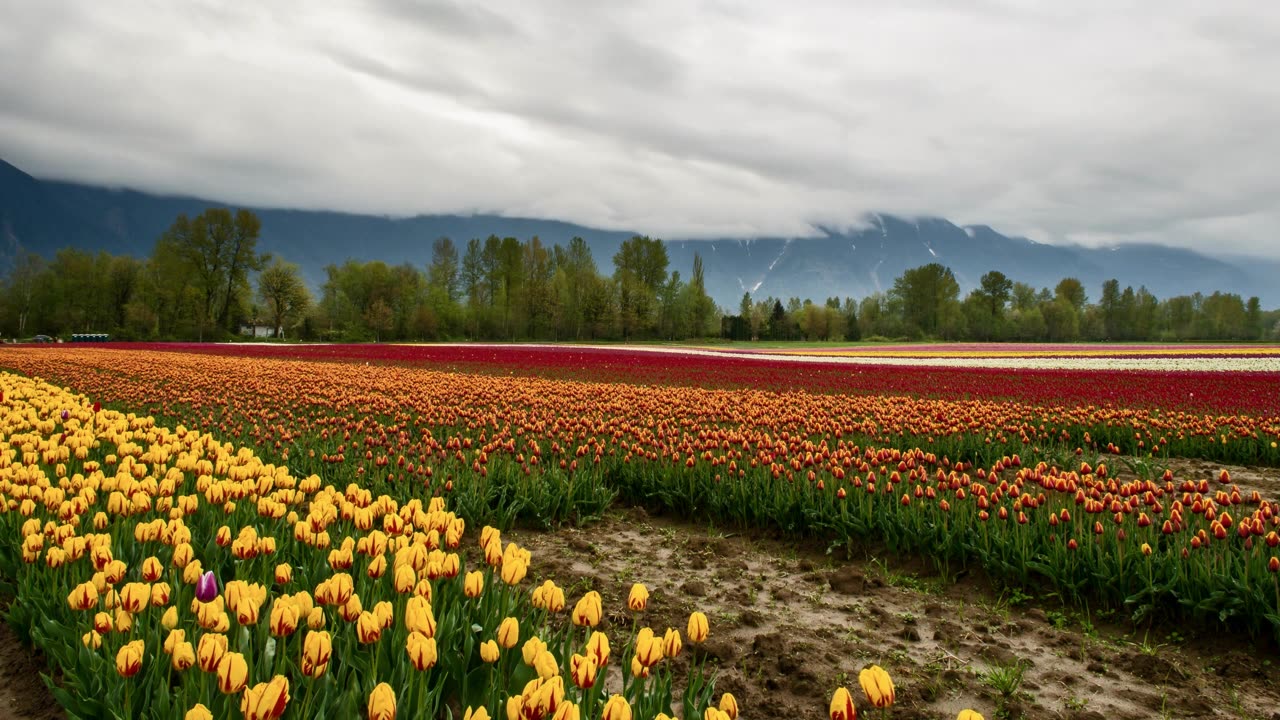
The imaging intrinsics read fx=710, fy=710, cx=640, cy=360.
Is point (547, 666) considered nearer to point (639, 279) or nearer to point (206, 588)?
point (206, 588)

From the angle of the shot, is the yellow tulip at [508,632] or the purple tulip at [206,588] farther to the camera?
the purple tulip at [206,588]

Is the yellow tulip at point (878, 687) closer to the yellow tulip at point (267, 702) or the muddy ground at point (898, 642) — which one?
the muddy ground at point (898, 642)

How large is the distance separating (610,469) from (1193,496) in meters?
5.23

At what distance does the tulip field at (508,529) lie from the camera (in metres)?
2.67

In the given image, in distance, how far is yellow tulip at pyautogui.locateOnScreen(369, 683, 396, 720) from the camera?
81.5 inches

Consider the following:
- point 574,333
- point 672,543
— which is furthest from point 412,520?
point 574,333

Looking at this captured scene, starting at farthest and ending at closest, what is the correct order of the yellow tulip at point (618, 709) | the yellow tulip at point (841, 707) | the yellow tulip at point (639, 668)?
the yellow tulip at point (639, 668)
the yellow tulip at point (618, 709)
the yellow tulip at point (841, 707)

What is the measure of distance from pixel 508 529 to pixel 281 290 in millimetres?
79224

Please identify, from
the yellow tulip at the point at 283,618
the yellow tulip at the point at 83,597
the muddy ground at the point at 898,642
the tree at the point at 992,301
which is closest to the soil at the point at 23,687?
the muddy ground at the point at 898,642

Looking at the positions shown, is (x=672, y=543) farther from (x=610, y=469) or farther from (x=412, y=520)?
(x=412, y=520)

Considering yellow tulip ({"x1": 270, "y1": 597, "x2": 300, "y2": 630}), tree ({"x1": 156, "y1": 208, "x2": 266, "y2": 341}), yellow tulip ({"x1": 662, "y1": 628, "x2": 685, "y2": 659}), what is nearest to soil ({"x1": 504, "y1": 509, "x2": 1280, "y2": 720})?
yellow tulip ({"x1": 662, "y1": 628, "x2": 685, "y2": 659})

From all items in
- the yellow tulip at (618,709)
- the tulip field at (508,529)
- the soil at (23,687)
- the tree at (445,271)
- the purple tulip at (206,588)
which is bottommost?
the soil at (23,687)

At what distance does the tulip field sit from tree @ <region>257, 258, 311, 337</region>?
226ft

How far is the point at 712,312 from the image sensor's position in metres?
92.5
